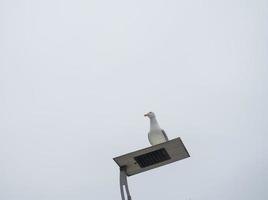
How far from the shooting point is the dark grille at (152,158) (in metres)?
8.13

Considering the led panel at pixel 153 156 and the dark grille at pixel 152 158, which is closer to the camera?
the led panel at pixel 153 156

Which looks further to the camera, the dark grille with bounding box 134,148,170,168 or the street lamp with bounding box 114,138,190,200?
the dark grille with bounding box 134,148,170,168

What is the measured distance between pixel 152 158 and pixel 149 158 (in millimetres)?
53

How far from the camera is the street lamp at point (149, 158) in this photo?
7.98m

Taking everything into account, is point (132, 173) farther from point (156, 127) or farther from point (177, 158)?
point (156, 127)

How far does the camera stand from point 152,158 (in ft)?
27.1

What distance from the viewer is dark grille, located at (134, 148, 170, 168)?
26.7ft

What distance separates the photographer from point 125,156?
8.02 meters

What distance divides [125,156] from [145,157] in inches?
15.3

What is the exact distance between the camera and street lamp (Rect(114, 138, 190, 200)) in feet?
26.2

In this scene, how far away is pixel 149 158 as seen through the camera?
27.1ft

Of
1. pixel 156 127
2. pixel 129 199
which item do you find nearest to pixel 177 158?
pixel 129 199

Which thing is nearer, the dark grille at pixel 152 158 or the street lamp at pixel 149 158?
the street lamp at pixel 149 158

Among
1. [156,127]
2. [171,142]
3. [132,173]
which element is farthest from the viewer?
[156,127]
